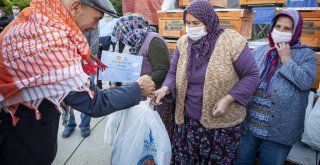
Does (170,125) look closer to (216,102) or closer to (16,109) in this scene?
(216,102)

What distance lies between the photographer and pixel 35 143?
111 cm

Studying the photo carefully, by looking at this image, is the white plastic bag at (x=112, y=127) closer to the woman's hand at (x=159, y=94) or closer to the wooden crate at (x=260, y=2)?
the woman's hand at (x=159, y=94)

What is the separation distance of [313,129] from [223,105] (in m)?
1.35

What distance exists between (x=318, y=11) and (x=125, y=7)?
16.0 feet

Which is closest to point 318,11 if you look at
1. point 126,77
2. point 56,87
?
point 126,77

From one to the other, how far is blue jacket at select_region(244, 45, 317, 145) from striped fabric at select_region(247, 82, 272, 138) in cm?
3

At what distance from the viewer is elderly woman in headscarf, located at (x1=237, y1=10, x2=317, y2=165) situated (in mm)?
1515

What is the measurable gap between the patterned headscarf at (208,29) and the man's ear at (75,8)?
756 millimetres

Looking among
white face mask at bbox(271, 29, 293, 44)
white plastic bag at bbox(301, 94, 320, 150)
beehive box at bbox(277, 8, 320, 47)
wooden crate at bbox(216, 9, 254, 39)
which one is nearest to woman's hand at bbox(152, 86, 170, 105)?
white face mask at bbox(271, 29, 293, 44)

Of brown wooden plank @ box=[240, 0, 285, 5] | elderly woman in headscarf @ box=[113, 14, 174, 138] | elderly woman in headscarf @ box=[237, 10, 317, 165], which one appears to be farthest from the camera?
brown wooden plank @ box=[240, 0, 285, 5]

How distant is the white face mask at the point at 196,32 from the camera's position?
60.7 inches

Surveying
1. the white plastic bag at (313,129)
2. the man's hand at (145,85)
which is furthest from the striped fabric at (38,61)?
the white plastic bag at (313,129)

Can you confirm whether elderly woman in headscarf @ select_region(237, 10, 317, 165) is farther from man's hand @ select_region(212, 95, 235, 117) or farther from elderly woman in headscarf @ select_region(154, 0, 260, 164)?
man's hand @ select_region(212, 95, 235, 117)

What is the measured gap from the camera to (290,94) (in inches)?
59.5
